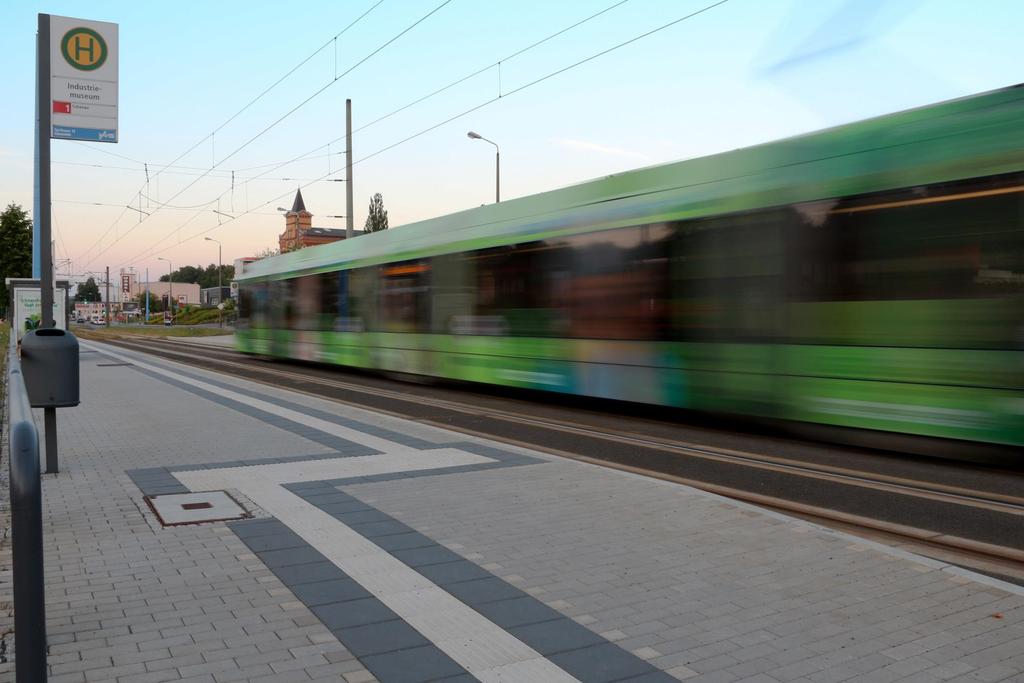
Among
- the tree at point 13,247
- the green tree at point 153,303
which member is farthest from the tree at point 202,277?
the tree at point 13,247

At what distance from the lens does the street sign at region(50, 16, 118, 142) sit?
7.84 m

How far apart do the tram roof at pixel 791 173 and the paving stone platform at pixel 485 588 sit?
12.9ft

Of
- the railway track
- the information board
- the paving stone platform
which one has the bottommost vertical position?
the railway track

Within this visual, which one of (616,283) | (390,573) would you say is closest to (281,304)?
(616,283)

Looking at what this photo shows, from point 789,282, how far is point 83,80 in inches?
285

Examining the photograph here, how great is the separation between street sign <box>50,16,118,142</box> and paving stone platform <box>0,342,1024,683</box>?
310 cm

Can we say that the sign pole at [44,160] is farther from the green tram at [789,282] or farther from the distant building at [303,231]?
the distant building at [303,231]

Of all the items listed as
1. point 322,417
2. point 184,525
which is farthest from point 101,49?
point 322,417

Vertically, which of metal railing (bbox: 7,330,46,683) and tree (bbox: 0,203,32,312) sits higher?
tree (bbox: 0,203,32,312)

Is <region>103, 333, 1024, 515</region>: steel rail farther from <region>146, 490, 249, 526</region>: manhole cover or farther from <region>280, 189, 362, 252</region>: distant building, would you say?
<region>280, 189, 362, 252</region>: distant building

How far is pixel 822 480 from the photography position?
25.1 feet

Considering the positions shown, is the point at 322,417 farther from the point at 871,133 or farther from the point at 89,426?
the point at 871,133

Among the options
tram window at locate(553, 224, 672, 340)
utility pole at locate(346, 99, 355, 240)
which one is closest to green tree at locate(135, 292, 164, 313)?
utility pole at locate(346, 99, 355, 240)

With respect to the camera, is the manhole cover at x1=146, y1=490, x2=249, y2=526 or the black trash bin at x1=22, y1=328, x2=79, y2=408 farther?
the black trash bin at x1=22, y1=328, x2=79, y2=408
